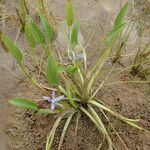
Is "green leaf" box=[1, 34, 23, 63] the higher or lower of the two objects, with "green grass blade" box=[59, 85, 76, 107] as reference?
higher

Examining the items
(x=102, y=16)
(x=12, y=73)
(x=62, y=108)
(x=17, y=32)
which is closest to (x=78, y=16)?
(x=102, y=16)

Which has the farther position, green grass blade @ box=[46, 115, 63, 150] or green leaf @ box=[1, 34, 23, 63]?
green grass blade @ box=[46, 115, 63, 150]

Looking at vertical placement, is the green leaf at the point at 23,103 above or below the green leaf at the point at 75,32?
below

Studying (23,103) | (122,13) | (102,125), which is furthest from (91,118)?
(122,13)

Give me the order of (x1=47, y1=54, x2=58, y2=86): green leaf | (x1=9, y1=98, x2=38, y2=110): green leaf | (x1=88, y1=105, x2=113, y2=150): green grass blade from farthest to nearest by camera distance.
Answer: (x1=88, y1=105, x2=113, y2=150): green grass blade, (x1=9, y1=98, x2=38, y2=110): green leaf, (x1=47, y1=54, x2=58, y2=86): green leaf

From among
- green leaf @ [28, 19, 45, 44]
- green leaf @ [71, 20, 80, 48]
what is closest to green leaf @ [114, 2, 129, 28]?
green leaf @ [71, 20, 80, 48]

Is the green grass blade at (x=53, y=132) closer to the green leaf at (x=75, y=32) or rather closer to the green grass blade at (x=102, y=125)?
the green grass blade at (x=102, y=125)

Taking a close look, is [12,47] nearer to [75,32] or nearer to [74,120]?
[75,32]

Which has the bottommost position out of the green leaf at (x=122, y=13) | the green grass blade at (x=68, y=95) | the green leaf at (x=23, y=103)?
the green grass blade at (x=68, y=95)

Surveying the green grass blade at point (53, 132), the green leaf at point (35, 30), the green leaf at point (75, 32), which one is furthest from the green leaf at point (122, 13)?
the green grass blade at point (53, 132)

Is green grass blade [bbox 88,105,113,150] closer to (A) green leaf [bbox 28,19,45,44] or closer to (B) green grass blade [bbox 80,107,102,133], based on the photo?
(B) green grass blade [bbox 80,107,102,133]
